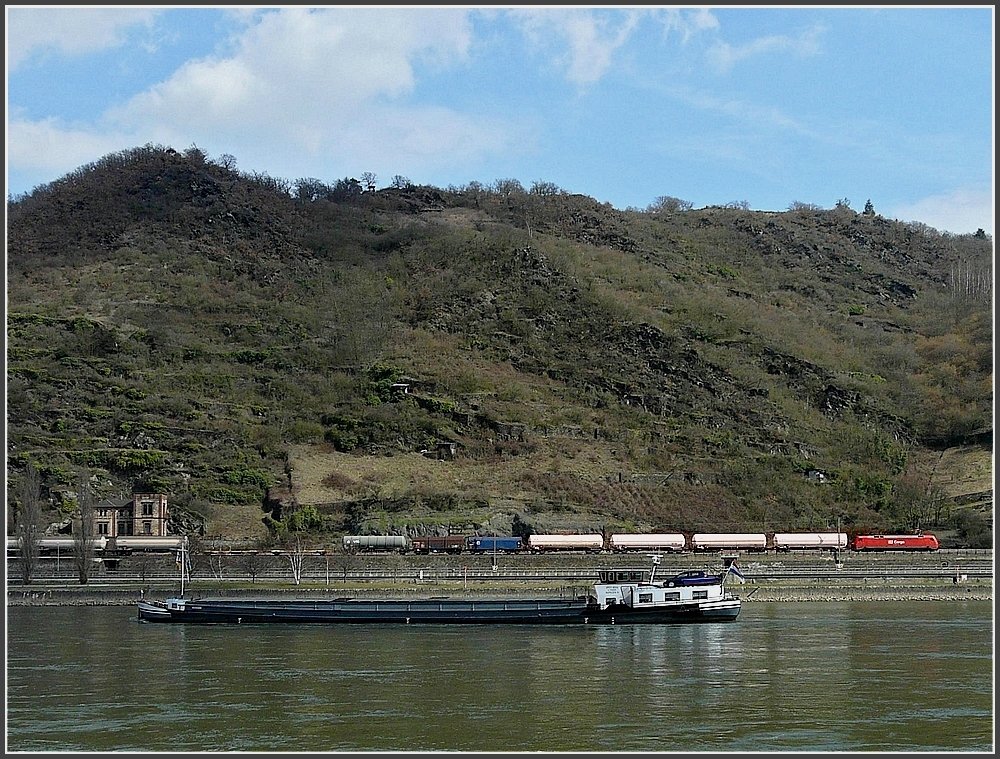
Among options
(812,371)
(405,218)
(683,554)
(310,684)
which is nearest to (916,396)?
(812,371)

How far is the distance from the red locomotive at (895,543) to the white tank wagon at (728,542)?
7446 millimetres

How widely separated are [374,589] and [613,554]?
67.1 feet

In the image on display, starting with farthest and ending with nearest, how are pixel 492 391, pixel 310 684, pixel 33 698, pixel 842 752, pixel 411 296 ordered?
pixel 411 296
pixel 492 391
pixel 310 684
pixel 33 698
pixel 842 752

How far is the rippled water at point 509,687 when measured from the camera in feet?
114

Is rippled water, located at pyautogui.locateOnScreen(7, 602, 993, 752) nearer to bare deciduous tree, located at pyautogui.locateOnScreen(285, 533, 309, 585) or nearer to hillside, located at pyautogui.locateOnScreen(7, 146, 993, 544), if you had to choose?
bare deciduous tree, located at pyautogui.locateOnScreen(285, 533, 309, 585)

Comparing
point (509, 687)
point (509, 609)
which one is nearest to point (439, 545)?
point (509, 609)

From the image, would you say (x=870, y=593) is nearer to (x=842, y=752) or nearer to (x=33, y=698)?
(x=842, y=752)

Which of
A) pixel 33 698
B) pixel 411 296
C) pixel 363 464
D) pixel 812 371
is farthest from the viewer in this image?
pixel 411 296

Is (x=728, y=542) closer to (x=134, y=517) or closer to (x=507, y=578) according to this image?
(x=507, y=578)

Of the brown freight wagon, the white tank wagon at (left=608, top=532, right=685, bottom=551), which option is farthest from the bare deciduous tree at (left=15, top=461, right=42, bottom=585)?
the white tank wagon at (left=608, top=532, right=685, bottom=551)

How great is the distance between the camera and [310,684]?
145ft

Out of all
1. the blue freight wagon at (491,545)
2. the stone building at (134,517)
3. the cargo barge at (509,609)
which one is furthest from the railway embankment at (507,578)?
the stone building at (134,517)

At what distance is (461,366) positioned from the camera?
133 meters

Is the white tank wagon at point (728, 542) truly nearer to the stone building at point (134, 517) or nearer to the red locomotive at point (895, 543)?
the red locomotive at point (895, 543)
